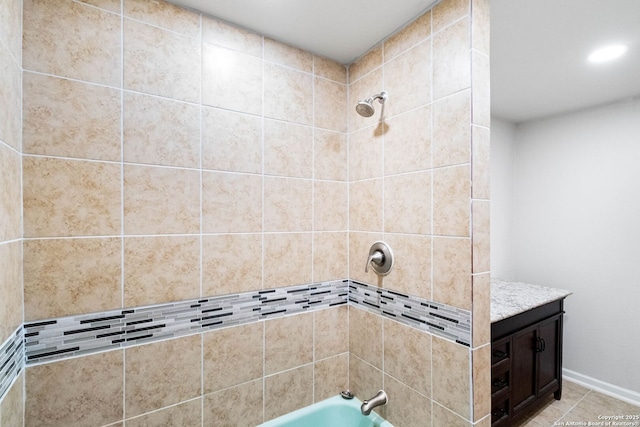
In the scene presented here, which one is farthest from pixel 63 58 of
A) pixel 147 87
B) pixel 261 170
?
pixel 261 170

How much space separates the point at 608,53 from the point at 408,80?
125cm

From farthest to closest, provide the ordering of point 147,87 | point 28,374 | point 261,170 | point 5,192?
1. point 261,170
2. point 147,87
3. point 28,374
4. point 5,192

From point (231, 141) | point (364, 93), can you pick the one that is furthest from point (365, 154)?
point (231, 141)

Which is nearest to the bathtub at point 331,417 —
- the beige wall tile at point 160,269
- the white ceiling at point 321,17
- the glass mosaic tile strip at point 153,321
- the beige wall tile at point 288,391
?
the beige wall tile at point 288,391

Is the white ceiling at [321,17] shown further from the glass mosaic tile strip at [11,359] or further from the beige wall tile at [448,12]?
the glass mosaic tile strip at [11,359]

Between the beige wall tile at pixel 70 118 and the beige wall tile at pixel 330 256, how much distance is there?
1.02 metres

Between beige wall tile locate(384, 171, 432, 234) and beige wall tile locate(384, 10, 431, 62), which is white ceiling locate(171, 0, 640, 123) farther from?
beige wall tile locate(384, 171, 432, 234)

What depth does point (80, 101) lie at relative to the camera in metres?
1.05

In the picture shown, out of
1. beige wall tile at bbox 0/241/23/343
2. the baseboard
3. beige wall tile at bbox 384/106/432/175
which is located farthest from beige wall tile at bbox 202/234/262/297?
the baseboard

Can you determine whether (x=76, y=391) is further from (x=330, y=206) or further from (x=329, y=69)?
(x=329, y=69)

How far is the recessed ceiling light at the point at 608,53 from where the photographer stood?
152 cm

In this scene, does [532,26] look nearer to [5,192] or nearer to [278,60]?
[278,60]

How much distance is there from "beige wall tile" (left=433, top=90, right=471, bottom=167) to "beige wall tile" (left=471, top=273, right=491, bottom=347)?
48 centimetres

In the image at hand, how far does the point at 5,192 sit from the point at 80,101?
1.39 ft
